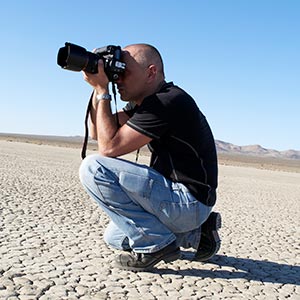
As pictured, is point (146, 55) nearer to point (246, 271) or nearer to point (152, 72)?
point (152, 72)

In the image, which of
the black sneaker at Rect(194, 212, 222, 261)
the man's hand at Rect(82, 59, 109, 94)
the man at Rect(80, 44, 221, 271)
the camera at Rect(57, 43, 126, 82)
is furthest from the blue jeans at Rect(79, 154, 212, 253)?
the camera at Rect(57, 43, 126, 82)

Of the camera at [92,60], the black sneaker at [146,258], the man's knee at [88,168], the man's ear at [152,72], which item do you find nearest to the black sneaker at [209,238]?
the black sneaker at [146,258]

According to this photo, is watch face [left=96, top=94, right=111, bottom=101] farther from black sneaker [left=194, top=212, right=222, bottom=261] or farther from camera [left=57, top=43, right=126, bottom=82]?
black sneaker [left=194, top=212, right=222, bottom=261]

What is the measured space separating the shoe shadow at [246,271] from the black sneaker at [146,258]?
0.13 meters

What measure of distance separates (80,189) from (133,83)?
15.9ft

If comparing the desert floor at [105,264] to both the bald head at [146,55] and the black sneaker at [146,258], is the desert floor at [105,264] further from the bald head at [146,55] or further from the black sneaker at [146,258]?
the bald head at [146,55]

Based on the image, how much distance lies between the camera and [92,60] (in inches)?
118

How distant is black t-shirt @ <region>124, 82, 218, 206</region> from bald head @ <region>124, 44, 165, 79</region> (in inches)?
6.4

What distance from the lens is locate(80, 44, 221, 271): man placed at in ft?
9.36

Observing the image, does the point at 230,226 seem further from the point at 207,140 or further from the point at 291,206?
the point at 291,206

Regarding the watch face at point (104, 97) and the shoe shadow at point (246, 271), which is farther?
the shoe shadow at point (246, 271)

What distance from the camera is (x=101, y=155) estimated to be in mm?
2945

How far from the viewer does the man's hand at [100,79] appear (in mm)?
2990

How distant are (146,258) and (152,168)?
22.1 inches
